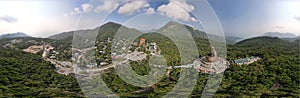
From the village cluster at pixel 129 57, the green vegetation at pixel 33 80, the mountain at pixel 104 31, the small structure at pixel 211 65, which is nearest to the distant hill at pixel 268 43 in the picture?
the village cluster at pixel 129 57

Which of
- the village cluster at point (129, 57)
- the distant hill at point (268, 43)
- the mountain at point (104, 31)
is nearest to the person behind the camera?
the mountain at point (104, 31)

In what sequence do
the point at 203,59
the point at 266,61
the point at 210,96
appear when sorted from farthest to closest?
1. the point at 266,61
2. the point at 203,59
3. the point at 210,96

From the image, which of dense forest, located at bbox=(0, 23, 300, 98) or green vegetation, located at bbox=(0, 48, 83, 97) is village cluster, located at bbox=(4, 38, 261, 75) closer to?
dense forest, located at bbox=(0, 23, 300, 98)

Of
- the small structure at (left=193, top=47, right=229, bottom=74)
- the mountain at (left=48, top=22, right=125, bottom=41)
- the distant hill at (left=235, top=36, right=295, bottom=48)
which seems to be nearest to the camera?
the mountain at (left=48, top=22, right=125, bottom=41)

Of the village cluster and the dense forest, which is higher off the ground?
the village cluster

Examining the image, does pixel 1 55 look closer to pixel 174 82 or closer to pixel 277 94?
pixel 174 82

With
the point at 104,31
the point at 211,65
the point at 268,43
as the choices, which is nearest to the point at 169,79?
the point at 211,65

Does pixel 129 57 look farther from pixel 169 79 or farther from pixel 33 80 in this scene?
pixel 33 80

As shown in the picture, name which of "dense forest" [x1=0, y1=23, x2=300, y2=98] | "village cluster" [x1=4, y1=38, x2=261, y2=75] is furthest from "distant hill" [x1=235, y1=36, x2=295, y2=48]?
"village cluster" [x1=4, y1=38, x2=261, y2=75]

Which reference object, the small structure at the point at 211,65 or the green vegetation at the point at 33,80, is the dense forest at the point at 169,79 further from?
the small structure at the point at 211,65

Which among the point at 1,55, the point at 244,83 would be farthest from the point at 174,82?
the point at 1,55

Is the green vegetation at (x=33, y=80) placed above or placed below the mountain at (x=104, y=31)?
below
